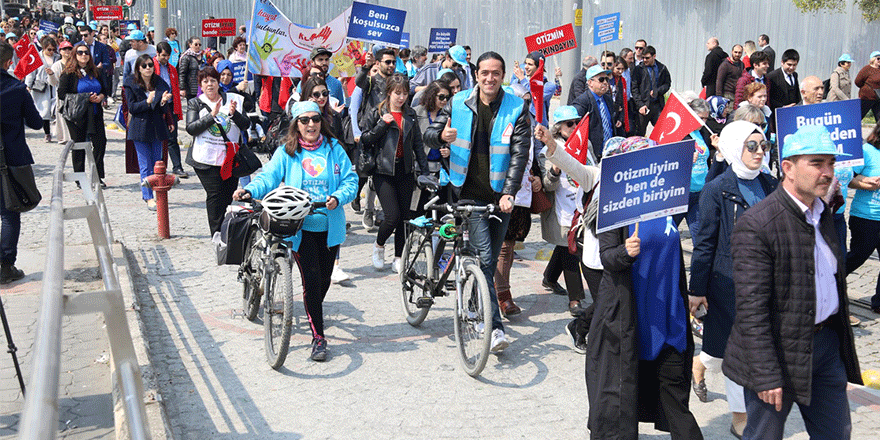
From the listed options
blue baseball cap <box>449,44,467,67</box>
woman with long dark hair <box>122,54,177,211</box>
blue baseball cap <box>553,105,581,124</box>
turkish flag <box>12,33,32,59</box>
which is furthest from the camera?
turkish flag <box>12,33,32,59</box>

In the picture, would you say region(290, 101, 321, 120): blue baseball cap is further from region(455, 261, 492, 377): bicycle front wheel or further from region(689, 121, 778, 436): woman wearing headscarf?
region(689, 121, 778, 436): woman wearing headscarf

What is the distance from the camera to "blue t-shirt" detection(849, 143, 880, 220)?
723cm

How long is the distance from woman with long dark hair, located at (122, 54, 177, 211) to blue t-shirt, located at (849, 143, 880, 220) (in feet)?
27.2

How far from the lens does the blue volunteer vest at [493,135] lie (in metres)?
6.51

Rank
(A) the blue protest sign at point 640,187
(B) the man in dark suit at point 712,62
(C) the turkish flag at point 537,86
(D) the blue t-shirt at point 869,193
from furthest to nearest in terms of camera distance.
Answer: (B) the man in dark suit at point 712,62, (C) the turkish flag at point 537,86, (D) the blue t-shirt at point 869,193, (A) the blue protest sign at point 640,187

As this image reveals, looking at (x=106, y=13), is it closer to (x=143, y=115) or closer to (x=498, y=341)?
Answer: (x=143, y=115)

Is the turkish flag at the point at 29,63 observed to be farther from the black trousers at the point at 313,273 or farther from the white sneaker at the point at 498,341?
the white sneaker at the point at 498,341

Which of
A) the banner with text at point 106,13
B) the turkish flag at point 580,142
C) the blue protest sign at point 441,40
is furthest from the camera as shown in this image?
the banner with text at point 106,13

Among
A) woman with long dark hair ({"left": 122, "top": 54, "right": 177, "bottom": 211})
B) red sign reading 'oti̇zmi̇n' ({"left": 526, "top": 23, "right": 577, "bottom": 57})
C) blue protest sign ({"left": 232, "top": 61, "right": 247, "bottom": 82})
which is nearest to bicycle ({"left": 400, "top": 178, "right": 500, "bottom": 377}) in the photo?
woman with long dark hair ({"left": 122, "top": 54, "right": 177, "bottom": 211})

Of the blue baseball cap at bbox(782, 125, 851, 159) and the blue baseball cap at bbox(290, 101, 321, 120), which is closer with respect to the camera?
the blue baseball cap at bbox(782, 125, 851, 159)

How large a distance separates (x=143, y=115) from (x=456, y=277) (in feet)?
22.3

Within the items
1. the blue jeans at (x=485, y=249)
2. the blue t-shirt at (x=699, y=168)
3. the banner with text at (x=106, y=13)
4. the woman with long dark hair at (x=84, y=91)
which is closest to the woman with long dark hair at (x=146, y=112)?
the woman with long dark hair at (x=84, y=91)

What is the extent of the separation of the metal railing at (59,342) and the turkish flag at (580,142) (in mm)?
3668

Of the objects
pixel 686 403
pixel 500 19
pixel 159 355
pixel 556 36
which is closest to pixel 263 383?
pixel 159 355
